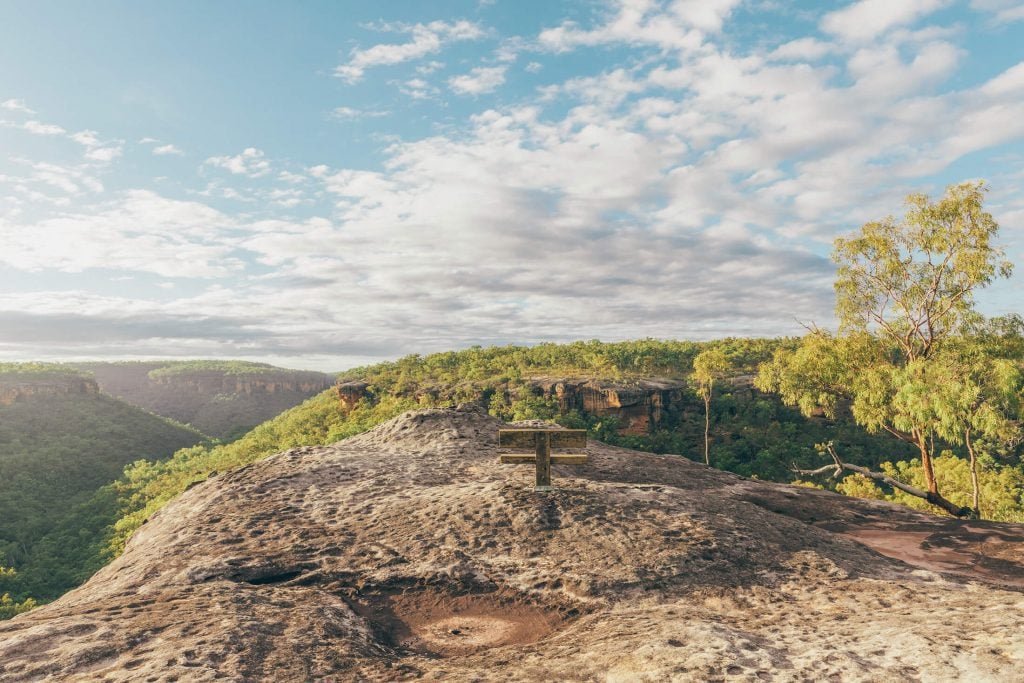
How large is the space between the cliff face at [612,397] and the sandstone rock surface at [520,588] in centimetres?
6241

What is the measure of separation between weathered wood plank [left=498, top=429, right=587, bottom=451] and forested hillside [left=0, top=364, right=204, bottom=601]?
69.1 m

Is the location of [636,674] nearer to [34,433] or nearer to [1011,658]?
[1011,658]

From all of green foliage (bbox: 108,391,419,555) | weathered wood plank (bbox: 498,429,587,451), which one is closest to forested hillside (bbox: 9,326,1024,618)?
green foliage (bbox: 108,391,419,555)

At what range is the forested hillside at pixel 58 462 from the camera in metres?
68.3

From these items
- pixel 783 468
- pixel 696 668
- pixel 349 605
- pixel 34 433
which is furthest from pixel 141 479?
pixel 696 668

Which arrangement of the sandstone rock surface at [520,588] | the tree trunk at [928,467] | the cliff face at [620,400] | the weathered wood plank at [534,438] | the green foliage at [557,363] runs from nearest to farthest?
the sandstone rock surface at [520,588] < the weathered wood plank at [534,438] < the tree trunk at [928,467] < the cliff face at [620,400] < the green foliage at [557,363]

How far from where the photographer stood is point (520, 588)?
34.5ft

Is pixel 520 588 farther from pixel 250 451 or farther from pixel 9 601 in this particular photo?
pixel 250 451

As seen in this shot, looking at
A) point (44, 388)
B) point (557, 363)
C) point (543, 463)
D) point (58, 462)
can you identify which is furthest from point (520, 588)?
point (44, 388)

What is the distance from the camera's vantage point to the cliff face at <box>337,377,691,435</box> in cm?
7925

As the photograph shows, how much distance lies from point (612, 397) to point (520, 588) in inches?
2759

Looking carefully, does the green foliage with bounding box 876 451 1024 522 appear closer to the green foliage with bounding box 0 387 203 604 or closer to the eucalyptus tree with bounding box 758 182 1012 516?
the eucalyptus tree with bounding box 758 182 1012 516

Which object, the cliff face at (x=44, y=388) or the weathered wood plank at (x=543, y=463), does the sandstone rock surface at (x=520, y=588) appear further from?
the cliff face at (x=44, y=388)

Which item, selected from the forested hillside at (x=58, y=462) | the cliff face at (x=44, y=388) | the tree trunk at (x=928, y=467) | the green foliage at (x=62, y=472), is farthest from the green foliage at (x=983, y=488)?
the cliff face at (x=44, y=388)
